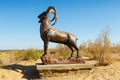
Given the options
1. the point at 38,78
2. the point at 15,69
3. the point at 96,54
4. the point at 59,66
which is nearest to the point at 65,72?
the point at 59,66

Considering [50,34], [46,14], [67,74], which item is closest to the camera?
[67,74]

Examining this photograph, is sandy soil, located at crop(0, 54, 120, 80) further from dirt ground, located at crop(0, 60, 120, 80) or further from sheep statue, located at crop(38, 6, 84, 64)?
sheep statue, located at crop(38, 6, 84, 64)

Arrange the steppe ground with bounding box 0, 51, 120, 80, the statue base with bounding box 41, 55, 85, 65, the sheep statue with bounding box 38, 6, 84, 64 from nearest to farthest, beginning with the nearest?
the steppe ground with bounding box 0, 51, 120, 80, the statue base with bounding box 41, 55, 85, 65, the sheep statue with bounding box 38, 6, 84, 64

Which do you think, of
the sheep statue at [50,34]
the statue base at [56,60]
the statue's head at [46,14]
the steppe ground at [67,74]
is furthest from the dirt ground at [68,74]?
the statue's head at [46,14]

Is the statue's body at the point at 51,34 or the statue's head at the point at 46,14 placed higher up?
A: the statue's head at the point at 46,14

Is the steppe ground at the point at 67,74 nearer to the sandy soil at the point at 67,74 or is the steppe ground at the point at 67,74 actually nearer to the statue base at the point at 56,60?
the sandy soil at the point at 67,74

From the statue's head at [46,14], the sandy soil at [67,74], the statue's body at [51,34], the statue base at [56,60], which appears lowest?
the sandy soil at [67,74]

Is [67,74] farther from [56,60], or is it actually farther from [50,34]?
[50,34]

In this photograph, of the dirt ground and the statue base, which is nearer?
the dirt ground

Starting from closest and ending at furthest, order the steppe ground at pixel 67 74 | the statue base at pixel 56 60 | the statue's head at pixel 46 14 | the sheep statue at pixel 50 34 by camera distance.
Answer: the steppe ground at pixel 67 74 < the statue base at pixel 56 60 < the sheep statue at pixel 50 34 < the statue's head at pixel 46 14

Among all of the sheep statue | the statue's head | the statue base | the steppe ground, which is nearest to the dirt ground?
the steppe ground

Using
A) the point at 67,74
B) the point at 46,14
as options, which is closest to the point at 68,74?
the point at 67,74

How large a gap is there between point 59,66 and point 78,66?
93 centimetres

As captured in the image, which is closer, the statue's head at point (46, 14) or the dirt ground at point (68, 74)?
the dirt ground at point (68, 74)
